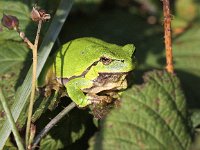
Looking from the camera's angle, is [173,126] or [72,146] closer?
[173,126]

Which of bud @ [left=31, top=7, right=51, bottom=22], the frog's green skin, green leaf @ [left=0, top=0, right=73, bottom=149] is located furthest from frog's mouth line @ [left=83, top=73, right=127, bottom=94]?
bud @ [left=31, top=7, right=51, bottom=22]

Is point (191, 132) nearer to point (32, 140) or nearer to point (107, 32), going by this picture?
point (32, 140)

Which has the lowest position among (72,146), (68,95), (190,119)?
(72,146)

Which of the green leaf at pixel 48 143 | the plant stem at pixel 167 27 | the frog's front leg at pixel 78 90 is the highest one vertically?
the plant stem at pixel 167 27

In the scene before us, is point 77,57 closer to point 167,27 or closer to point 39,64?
point 39,64

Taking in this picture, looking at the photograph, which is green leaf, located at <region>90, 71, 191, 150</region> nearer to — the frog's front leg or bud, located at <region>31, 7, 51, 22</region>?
the frog's front leg

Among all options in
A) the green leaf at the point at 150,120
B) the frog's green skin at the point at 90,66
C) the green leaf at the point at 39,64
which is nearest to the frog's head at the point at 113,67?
the frog's green skin at the point at 90,66

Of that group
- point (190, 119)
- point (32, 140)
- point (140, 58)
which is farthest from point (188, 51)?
point (32, 140)

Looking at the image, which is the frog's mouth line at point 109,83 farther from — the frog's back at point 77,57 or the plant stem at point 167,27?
the plant stem at point 167,27
